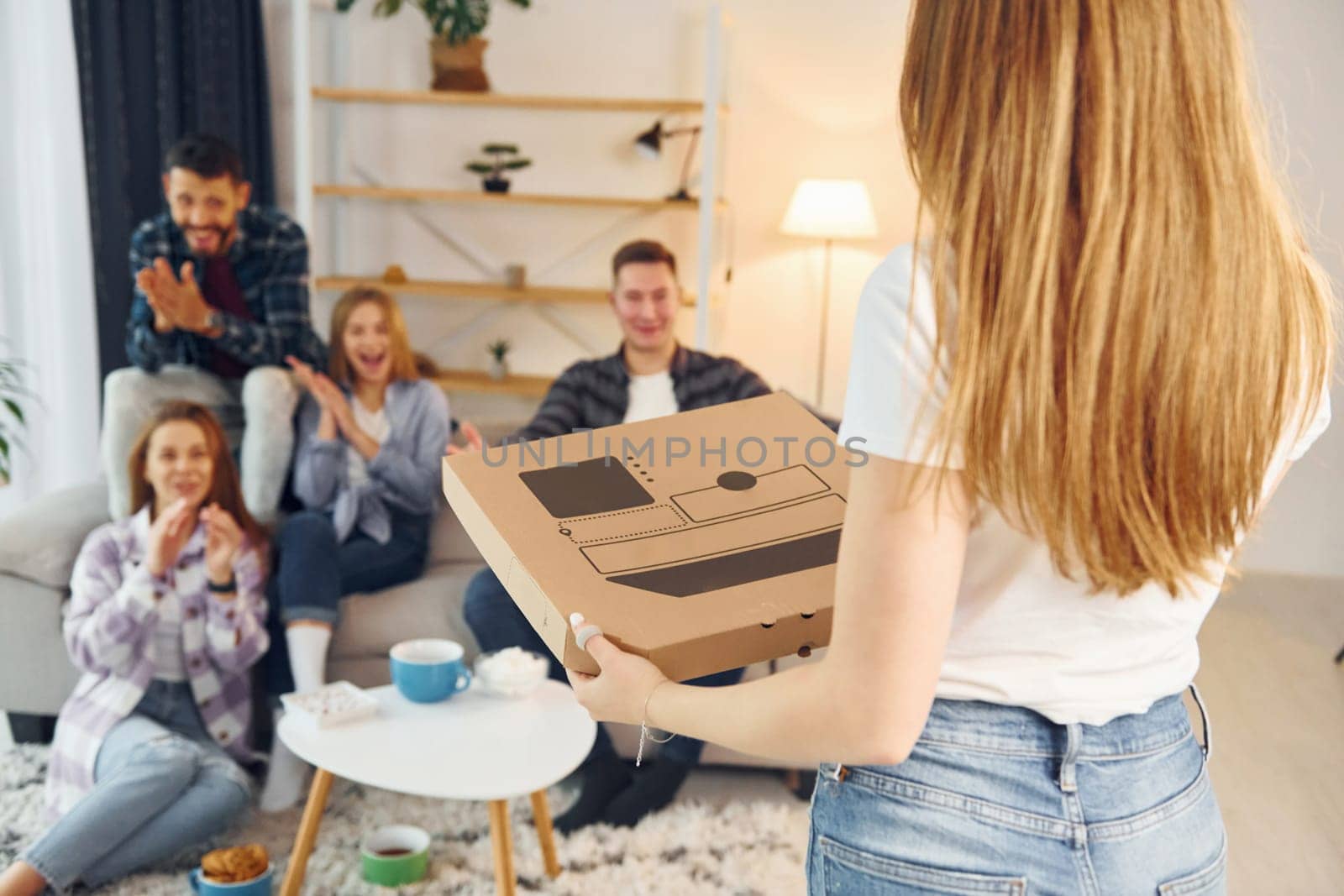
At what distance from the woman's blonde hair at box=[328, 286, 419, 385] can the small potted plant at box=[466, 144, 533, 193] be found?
1262 mm

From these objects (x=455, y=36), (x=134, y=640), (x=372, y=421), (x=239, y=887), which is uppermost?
(x=455, y=36)

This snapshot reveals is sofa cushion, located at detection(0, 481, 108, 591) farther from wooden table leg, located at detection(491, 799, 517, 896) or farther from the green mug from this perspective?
wooden table leg, located at detection(491, 799, 517, 896)

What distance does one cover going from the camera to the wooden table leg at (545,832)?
83.0 inches

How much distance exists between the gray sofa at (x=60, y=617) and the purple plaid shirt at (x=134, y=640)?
0.27ft

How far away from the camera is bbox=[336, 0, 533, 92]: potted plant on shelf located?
3961 mm

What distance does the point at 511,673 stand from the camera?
208 cm

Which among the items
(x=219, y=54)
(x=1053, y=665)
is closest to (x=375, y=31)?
(x=219, y=54)

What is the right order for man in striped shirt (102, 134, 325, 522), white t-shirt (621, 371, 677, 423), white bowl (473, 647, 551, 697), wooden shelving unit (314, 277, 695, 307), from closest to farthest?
white bowl (473, 647, 551, 697), man in striped shirt (102, 134, 325, 522), white t-shirt (621, 371, 677, 423), wooden shelving unit (314, 277, 695, 307)

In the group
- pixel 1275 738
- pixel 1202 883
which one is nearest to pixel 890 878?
pixel 1202 883

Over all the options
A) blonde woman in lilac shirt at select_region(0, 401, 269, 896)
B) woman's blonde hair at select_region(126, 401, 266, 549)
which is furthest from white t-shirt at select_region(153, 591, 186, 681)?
woman's blonde hair at select_region(126, 401, 266, 549)

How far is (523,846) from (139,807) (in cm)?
66

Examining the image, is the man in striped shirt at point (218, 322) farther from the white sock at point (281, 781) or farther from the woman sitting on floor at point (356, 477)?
the white sock at point (281, 781)

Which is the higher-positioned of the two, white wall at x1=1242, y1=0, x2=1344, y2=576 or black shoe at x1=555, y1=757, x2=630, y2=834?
white wall at x1=1242, y1=0, x2=1344, y2=576
